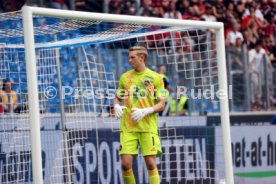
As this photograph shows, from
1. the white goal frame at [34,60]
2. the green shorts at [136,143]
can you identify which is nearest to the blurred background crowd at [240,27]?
the white goal frame at [34,60]

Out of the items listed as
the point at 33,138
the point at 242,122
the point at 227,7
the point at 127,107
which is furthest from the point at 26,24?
the point at 227,7

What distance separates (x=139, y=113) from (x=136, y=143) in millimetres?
473

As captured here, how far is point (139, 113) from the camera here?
1030 centimetres

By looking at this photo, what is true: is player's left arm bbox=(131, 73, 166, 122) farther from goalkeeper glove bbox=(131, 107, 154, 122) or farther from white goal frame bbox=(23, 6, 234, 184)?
white goal frame bbox=(23, 6, 234, 184)

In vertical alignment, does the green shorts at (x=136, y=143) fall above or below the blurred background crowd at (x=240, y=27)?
below

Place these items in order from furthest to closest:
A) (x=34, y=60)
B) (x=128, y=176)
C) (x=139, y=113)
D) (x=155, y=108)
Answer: (x=128, y=176)
(x=155, y=108)
(x=139, y=113)
(x=34, y=60)

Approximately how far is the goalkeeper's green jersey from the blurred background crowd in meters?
3.88

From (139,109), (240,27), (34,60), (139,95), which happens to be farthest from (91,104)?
(240,27)

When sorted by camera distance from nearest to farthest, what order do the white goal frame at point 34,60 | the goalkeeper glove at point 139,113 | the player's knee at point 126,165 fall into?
the white goal frame at point 34,60
the goalkeeper glove at point 139,113
the player's knee at point 126,165

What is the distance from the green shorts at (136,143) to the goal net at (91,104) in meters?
0.93

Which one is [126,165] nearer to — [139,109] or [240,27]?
[139,109]

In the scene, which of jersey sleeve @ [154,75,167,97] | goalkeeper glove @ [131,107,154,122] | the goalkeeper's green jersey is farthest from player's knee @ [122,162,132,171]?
jersey sleeve @ [154,75,167,97]

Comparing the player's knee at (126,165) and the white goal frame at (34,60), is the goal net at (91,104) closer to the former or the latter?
the white goal frame at (34,60)

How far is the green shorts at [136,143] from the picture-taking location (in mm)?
10469
